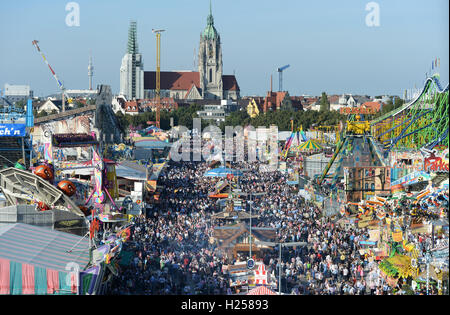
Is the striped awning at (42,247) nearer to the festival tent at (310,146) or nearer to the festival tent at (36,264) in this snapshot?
the festival tent at (36,264)

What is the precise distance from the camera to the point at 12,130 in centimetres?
3703

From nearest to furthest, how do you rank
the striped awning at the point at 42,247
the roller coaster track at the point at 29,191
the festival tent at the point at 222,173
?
1. the striped awning at the point at 42,247
2. the roller coaster track at the point at 29,191
3. the festival tent at the point at 222,173

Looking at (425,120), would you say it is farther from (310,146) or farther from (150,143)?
(150,143)

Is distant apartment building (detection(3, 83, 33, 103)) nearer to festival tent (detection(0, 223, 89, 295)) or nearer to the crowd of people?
the crowd of people

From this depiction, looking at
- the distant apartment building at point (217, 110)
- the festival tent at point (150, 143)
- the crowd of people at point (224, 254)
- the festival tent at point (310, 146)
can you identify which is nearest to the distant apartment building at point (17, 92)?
the distant apartment building at point (217, 110)

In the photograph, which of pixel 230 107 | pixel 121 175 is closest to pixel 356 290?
pixel 121 175

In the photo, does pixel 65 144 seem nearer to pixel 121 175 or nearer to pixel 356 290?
pixel 121 175

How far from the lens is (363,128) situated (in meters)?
40.5

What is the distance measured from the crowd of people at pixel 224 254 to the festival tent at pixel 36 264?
2.46 metres

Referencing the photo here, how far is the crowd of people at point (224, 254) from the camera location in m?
22.8

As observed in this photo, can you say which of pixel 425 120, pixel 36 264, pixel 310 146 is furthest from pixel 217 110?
pixel 36 264

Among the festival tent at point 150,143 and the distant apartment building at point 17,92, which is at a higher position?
the distant apartment building at point 17,92

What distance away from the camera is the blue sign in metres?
36.8

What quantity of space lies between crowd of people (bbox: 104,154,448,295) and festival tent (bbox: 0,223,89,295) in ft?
8.06
